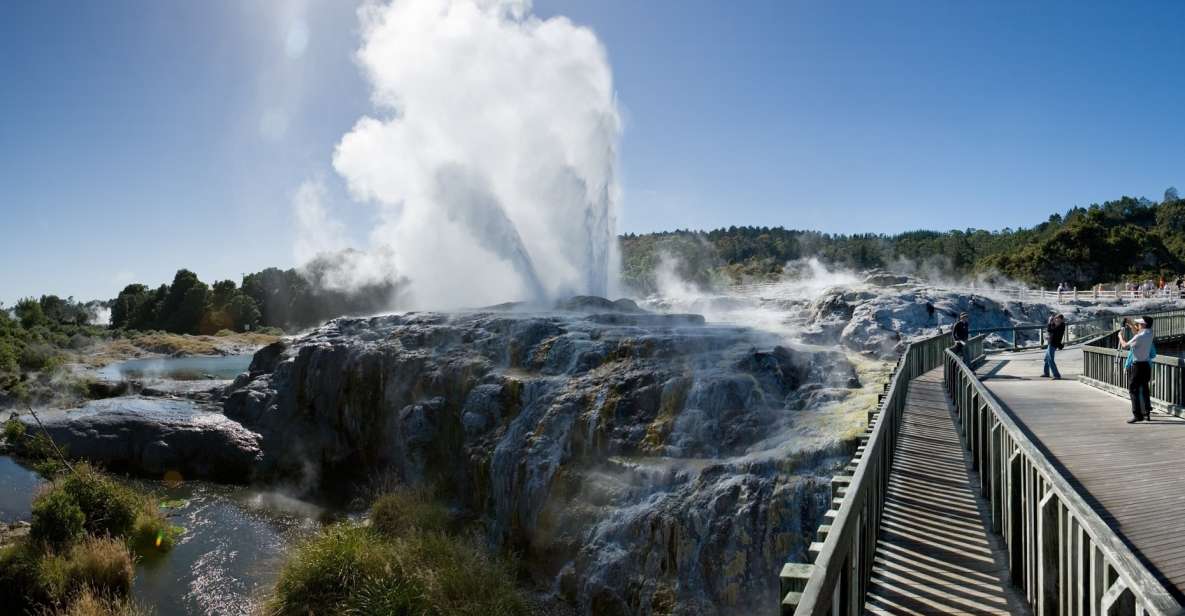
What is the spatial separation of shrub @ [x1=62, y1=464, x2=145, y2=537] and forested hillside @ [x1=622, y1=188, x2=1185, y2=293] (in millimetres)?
55031

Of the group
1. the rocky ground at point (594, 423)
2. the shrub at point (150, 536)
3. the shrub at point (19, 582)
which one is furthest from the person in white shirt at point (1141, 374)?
the shrub at point (150, 536)

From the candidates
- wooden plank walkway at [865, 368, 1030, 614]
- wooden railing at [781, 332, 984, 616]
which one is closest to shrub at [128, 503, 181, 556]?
wooden plank walkway at [865, 368, 1030, 614]

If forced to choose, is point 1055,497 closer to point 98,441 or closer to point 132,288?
point 98,441

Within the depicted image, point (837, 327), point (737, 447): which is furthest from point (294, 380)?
point (837, 327)

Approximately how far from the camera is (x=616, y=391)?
21.6 m

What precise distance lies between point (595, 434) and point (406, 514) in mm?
6936

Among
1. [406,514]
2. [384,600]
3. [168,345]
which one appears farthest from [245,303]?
[384,600]

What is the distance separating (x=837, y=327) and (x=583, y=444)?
16.1 m

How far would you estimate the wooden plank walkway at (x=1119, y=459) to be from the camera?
215 inches

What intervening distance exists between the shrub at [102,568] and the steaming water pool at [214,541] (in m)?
0.62

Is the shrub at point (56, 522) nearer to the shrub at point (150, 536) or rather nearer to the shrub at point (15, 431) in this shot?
the shrub at point (150, 536)

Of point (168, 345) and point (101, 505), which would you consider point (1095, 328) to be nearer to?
point (101, 505)

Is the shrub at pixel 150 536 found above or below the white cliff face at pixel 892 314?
below

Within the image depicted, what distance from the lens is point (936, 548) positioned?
6199mm
